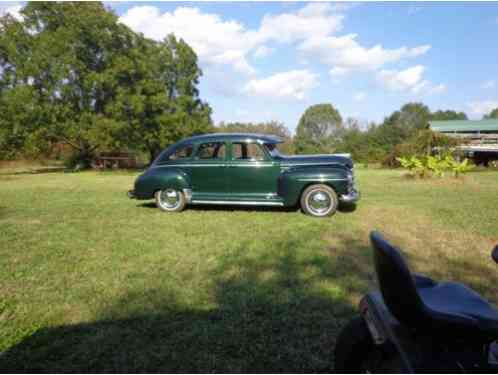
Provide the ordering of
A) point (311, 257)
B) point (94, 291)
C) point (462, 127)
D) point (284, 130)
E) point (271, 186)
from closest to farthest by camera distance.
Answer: point (94, 291)
point (311, 257)
point (271, 186)
point (462, 127)
point (284, 130)

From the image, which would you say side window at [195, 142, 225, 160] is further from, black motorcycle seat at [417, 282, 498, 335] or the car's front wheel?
black motorcycle seat at [417, 282, 498, 335]

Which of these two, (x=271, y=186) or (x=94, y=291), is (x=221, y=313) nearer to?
(x=94, y=291)

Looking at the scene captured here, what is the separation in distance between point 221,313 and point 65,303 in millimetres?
1593

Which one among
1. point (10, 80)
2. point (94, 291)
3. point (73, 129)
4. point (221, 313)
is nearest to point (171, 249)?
point (94, 291)

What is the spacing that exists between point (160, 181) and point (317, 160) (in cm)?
365

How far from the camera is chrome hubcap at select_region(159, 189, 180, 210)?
7852 mm

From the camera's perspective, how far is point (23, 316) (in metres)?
3.08

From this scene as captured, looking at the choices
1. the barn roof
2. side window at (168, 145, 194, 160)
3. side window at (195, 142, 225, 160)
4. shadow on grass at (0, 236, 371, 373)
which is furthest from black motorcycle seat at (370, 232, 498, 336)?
the barn roof

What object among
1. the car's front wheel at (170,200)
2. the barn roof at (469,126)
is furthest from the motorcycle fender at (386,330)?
the barn roof at (469,126)

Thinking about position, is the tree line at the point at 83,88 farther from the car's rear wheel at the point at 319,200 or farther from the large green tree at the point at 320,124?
the large green tree at the point at 320,124

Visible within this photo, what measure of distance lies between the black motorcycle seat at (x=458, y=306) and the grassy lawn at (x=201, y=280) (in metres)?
0.98

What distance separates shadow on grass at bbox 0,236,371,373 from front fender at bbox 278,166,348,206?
3.24m

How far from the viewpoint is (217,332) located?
2754 millimetres

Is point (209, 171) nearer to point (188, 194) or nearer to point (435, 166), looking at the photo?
point (188, 194)
